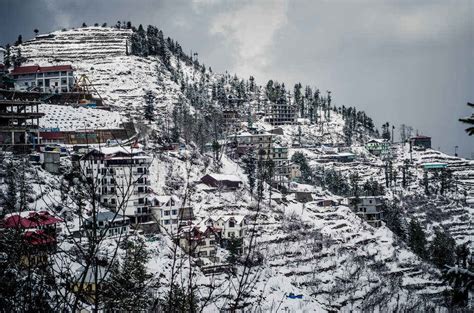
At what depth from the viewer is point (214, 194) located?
41.7m

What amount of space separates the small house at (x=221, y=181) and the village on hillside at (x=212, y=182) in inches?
6.7

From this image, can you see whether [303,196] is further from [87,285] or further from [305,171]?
[87,285]

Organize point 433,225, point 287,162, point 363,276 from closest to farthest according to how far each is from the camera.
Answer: point 363,276 < point 433,225 < point 287,162

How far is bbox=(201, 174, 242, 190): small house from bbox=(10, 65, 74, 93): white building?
2538 cm

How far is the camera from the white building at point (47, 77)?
6022cm

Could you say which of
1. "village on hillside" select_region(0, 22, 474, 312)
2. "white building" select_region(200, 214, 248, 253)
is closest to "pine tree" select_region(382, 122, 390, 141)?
"village on hillside" select_region(0, 22, 474, 312)

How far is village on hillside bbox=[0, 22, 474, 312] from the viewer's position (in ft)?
38.0

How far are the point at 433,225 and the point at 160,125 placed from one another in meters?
30.2

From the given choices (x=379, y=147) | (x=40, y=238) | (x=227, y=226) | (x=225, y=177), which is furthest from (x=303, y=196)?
(x=40, y=238)

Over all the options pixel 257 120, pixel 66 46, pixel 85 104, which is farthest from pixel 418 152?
pixel 66 46

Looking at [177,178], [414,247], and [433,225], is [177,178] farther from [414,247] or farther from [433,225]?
[433,225]

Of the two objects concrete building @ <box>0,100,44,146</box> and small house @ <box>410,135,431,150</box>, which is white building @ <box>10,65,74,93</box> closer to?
concrete building @ <box>0,100,44,146</box>

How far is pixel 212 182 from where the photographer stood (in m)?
42.9

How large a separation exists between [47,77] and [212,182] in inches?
1167
